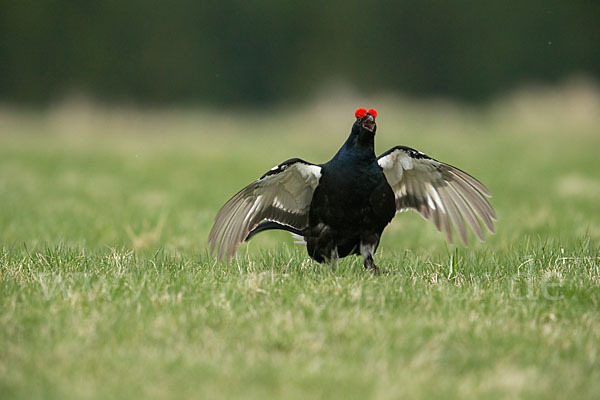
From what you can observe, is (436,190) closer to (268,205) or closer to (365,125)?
(365,125)

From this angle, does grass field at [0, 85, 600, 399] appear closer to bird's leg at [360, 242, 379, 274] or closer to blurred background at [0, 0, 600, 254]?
bird's leg at [360, 242, 379, 274]

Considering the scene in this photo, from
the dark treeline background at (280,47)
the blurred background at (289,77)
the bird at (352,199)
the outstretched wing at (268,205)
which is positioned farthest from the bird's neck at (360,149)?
the dark treeline background at (280,47)

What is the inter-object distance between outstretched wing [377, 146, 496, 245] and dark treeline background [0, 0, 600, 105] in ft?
67.5

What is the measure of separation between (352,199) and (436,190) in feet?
3.84

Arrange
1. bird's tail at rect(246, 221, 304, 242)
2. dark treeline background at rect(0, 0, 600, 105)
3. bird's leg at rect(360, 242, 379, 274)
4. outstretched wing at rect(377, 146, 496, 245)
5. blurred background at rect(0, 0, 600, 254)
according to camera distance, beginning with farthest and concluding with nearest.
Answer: dark treeline background at rect(0, 0, 600, 105) → blurred background at rect(0, 0, 600, 254) → bird's tail at rect(246, 221, 304, 242) → outstretched wing at rect(377, 146, 496, 245) → bird's leg at rect(360, 242, 379, 274)

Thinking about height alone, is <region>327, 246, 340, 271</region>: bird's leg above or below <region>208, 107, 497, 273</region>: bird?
below

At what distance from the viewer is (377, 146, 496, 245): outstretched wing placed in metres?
6.69

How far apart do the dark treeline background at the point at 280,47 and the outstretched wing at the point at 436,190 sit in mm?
20577

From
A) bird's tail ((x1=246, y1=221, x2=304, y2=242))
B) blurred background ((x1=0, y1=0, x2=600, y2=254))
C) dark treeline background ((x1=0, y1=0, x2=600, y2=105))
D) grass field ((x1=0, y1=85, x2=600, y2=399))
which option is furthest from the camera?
dark treeline background ((x1=0, y1=0, x2=600, y2=105))

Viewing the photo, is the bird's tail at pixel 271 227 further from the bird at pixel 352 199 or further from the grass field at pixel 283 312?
the grass field at pixel 283 312

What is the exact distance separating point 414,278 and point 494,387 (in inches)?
75.6

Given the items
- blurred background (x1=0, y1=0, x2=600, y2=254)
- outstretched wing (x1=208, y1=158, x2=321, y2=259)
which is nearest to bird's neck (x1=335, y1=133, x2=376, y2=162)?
outstretched wing (x1=208, y1=158, x2=321, y2=259)

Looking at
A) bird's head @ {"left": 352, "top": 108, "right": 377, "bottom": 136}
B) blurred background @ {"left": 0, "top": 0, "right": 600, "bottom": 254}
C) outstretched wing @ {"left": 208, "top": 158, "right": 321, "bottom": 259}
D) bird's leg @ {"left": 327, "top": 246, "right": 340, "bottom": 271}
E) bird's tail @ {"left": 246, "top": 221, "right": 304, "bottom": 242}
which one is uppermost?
blurred background @ {"left": 0, "top": 0, "right": 600, "bottom": 254}

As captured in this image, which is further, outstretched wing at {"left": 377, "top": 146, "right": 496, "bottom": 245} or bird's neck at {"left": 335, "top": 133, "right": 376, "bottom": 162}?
outstretched wing at {"left": 377, "top": 146, "right": 496, "bottom": 245}
